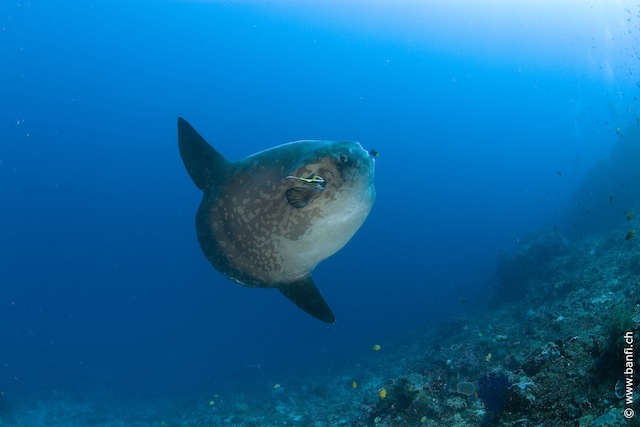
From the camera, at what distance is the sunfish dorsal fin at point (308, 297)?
350cm

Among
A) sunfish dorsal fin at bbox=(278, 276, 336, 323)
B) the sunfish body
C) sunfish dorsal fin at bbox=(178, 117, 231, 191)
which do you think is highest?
sunfish dorsal fin at bbox=(178, 117, 231, 191)

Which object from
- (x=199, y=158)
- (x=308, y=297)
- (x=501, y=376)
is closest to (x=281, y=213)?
(x=308, y=297)

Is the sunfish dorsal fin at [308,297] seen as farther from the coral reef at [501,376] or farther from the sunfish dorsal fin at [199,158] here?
the coral reef at [501,376]

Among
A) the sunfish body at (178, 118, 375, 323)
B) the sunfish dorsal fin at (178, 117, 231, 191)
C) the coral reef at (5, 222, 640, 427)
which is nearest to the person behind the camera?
the sunfish body at (178, 118, 375, 323)

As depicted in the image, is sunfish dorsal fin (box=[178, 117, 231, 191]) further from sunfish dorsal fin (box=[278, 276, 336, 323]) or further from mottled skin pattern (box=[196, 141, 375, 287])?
sunfish dorsal fin (box=[278, 276, 336, 323])

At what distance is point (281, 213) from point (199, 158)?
1.17 metres

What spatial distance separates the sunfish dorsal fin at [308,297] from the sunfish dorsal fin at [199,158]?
4.04ft

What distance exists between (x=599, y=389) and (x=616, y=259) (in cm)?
1252

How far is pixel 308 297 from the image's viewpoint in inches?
138

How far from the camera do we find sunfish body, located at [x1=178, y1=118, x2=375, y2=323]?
2787 millimetres

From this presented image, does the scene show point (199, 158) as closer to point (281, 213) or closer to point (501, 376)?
point (281, 213)

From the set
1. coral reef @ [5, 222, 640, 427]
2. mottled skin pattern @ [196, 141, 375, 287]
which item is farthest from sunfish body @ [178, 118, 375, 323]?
coral reef @ [5, 222, 640, 427]

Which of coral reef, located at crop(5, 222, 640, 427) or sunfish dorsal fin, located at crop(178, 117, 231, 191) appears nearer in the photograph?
coral reef, located at crop(5, 222, 640, 427)

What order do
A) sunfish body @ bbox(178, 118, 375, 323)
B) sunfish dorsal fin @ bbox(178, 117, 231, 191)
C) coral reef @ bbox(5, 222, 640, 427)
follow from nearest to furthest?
sunfish body @ bbox(178, 118, 375, 323) < coral reef @ bbox(5, 222, 640, 427) < sunfish dorsal fin @ bbox(178, 117, 231, 191)
